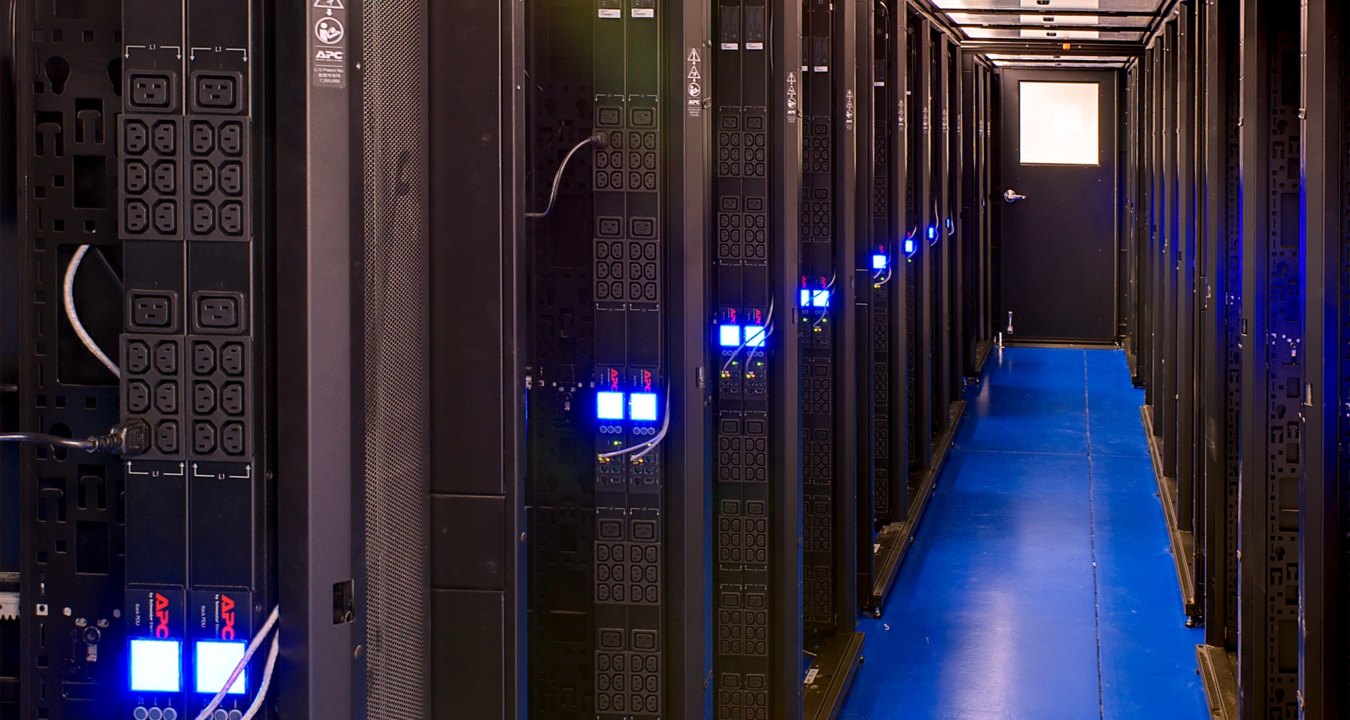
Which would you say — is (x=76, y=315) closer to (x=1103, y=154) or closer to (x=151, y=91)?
(x=151, y=91)

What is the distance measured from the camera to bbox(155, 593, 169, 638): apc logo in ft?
8.18

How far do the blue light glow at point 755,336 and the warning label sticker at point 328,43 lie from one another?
9.84 feet

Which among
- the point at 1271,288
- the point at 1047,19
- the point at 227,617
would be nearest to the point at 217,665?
the point at 227,617

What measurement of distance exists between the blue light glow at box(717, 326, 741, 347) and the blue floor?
5.88 ft

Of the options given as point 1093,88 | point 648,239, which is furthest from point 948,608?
point 1093,88

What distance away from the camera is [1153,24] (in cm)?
1295

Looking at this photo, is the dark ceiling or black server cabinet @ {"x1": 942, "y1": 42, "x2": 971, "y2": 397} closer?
the dark ceiling

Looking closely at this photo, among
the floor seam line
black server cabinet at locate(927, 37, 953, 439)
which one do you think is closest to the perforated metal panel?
the floor seam line

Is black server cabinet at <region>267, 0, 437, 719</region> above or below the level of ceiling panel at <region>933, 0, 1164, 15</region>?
below

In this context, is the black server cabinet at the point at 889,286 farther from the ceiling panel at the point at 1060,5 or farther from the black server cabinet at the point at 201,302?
the black server cabinet at the point at 201,302

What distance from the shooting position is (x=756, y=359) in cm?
543

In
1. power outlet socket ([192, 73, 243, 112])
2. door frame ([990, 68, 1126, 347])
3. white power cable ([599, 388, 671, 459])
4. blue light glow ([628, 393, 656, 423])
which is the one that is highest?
door frame ([990, 68, 1126, 347])

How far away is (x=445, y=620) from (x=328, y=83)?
1316 millimetres

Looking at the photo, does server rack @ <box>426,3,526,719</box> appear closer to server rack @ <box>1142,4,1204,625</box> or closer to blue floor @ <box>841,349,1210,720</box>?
blue floor @ <box>841,349,1210,720</box>
